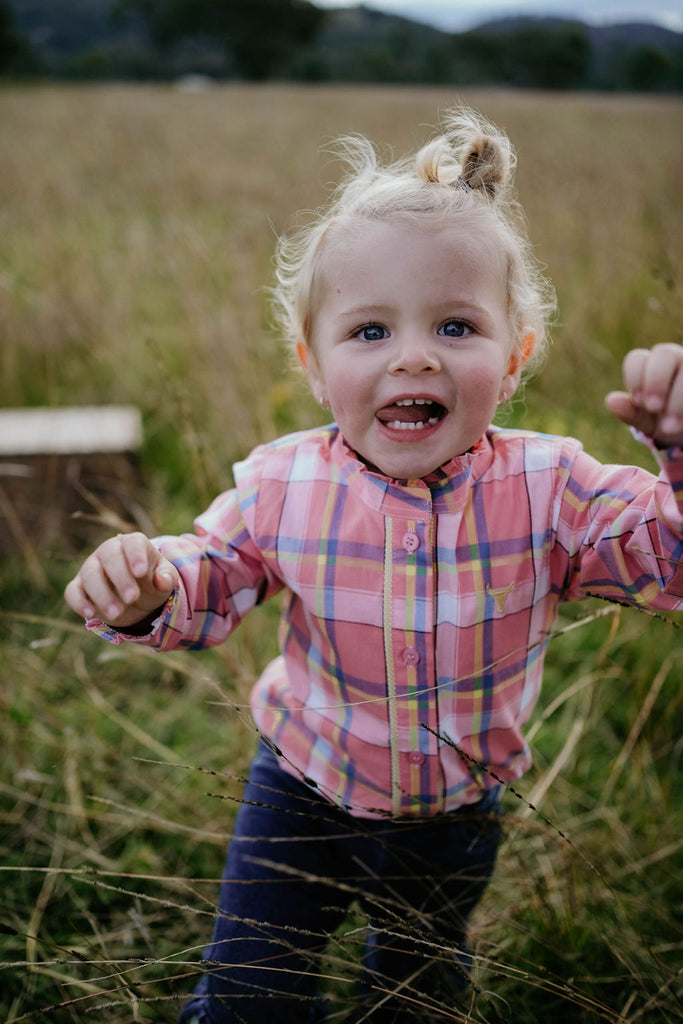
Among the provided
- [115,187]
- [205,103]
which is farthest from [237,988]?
[205,103]

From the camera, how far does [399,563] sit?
1047mm

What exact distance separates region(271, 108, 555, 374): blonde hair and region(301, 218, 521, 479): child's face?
0.03 m

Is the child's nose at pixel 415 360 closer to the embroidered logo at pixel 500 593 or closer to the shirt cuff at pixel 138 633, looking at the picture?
the embroidered logo at pixel 500 593

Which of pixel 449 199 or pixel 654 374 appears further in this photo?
pixel 449 199

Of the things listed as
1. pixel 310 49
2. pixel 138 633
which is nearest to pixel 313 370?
pixel 138 633

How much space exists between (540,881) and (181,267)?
10.5 ft

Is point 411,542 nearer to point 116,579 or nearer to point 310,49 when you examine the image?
point 116,579

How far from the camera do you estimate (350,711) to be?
3.78 feet

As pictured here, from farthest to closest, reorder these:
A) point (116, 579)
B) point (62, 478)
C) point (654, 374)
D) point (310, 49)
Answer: point (310, 49)
point (62, 478)
point (116, 579)
point (654, 374)

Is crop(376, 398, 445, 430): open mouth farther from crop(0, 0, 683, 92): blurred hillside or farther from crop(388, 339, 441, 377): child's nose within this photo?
crop(0, 0, 683, 92): blurred hillside

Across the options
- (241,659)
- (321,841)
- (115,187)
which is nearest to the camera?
(321,841)

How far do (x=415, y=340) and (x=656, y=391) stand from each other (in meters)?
0.34

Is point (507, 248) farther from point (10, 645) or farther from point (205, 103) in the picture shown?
point (205, 103)

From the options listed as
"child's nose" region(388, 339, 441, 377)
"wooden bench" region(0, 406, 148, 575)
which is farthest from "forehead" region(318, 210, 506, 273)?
"wooden bench" region(0, 406, 148, 575)
